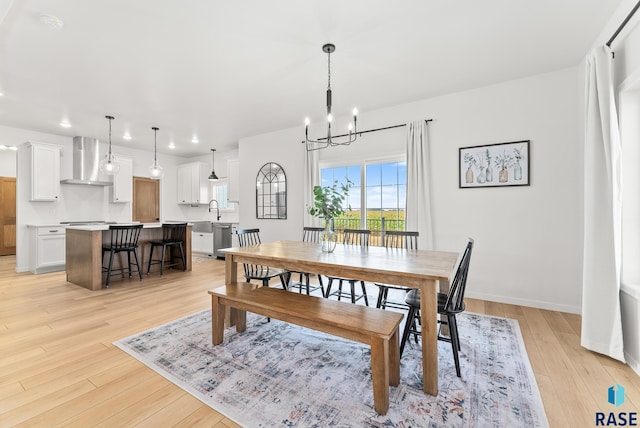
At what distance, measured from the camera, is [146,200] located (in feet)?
24.3

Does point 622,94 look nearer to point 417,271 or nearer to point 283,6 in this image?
point 417,271

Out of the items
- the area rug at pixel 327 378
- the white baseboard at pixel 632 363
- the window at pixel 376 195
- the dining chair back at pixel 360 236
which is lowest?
the area rug at pixel 327 378

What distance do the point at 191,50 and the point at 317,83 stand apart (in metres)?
1.44

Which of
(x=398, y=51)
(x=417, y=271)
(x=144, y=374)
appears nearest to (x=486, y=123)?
(x=398, y=51)

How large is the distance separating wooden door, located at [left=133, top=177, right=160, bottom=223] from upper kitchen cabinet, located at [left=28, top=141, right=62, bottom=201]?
166 centimetres

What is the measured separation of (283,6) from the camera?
215 cm

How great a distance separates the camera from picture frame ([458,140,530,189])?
340cm

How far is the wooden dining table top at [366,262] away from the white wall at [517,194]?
1.51 m

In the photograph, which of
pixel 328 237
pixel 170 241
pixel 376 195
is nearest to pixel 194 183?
pixel 170 241

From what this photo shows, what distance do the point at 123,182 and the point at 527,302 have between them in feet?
26.5

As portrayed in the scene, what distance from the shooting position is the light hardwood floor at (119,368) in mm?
1614

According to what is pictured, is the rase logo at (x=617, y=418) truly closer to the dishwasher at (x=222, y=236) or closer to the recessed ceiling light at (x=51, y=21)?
the recessed ceiling light at (x=51, y=21)

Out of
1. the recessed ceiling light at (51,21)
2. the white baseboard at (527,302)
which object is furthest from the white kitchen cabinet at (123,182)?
the white baseboard at (527,302)

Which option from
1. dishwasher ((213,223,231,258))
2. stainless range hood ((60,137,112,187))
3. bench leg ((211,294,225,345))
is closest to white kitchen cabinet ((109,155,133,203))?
stainless range hood ((60,137,112,187))
